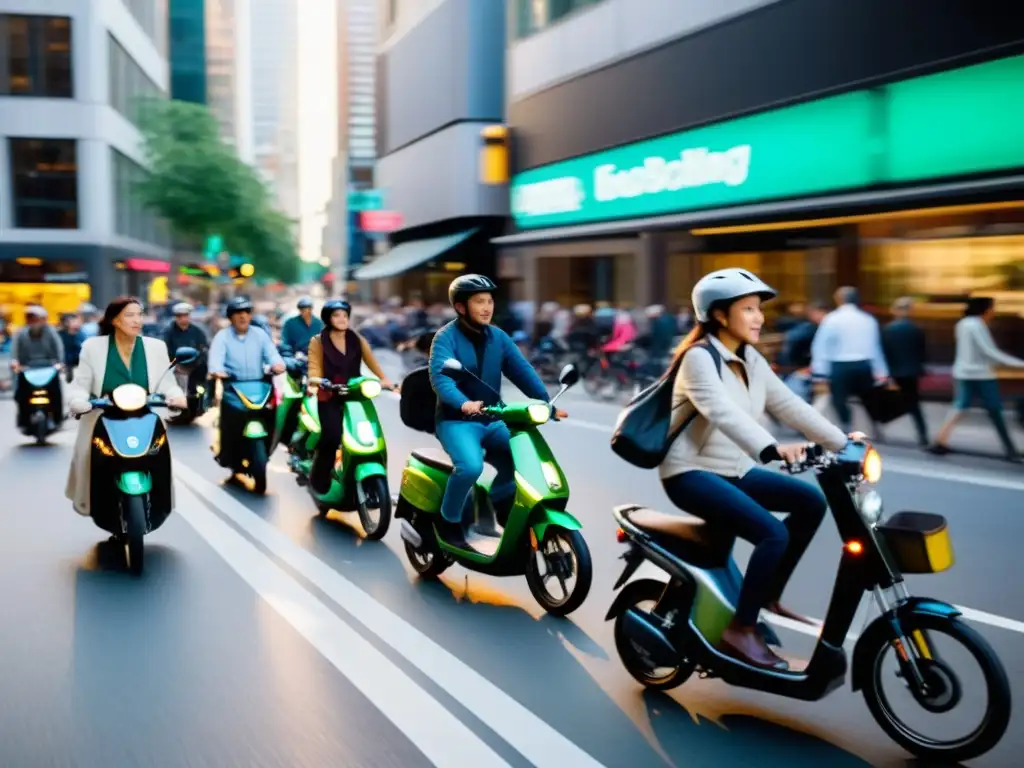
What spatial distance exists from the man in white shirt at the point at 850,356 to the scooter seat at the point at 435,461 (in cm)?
768

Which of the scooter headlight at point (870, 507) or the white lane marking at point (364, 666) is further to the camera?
the white lane marking at point (364, 666)

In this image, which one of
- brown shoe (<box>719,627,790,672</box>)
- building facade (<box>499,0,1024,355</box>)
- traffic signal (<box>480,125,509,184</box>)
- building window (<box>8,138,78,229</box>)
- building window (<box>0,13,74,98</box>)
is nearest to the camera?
brown shoe (<box>719,627,790,672</box>)

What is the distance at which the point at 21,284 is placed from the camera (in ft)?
158

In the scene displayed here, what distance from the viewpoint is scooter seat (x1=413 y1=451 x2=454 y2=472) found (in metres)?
6.67

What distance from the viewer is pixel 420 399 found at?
7012 millimetres

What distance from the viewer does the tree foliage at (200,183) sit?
4597 cm

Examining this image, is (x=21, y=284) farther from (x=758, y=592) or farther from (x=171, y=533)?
(x=758, y=592)

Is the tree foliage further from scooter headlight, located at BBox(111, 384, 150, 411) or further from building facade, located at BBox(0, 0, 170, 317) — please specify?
scooter headlight, located at BBox(111, 384, 150, 411)

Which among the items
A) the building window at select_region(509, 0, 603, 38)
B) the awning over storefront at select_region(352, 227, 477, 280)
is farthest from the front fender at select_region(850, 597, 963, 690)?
the awning over storefront at select_region(352, 227, 477, 280)

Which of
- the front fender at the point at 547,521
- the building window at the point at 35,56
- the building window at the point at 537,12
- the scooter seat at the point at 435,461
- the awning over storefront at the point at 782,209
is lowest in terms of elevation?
the front fender at the point at 547,521

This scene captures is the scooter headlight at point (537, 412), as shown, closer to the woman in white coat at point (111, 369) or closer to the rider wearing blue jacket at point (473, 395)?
the rider wearing blue jacket at point (473, 395)

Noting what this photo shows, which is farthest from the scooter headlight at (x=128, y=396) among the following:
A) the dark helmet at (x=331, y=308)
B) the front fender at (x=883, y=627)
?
the front fender at (x=883, y=627)

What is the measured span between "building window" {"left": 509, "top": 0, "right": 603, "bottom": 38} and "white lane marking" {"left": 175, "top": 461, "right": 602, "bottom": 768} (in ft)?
73.4

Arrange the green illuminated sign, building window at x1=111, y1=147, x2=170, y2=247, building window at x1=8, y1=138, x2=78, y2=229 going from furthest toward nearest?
building window at x1=111, y1=147, x2=170, y2=247
building window at x1=8, y1=138, x2=78, y2=229
the green illuminated sign
